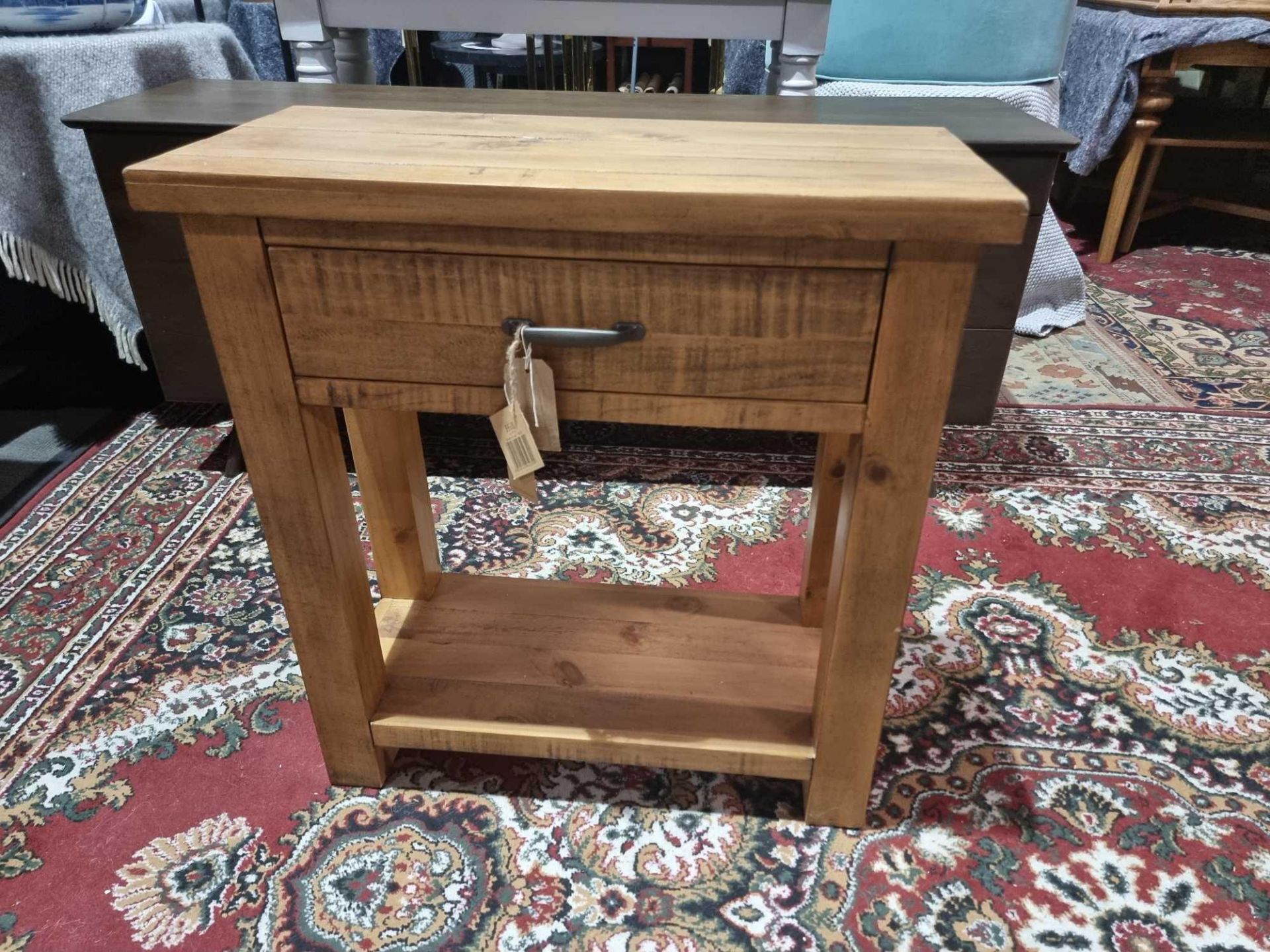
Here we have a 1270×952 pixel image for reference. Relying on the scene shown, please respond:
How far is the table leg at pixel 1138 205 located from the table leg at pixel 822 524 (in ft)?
6.32

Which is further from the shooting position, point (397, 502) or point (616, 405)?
point (397, 502)

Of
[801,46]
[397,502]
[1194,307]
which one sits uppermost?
[801,46]

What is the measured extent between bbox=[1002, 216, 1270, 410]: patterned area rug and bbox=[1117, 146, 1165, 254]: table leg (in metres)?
0.04

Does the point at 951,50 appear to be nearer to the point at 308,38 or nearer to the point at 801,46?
the point at 801,46

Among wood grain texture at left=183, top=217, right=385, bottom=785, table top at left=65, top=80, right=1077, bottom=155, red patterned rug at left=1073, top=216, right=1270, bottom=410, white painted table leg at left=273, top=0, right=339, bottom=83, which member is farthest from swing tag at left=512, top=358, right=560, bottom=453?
red patterned rug at left=1073, top=216, right=1270, bottom=410

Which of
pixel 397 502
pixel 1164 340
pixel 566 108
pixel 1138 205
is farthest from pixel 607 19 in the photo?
pixel 1138 205

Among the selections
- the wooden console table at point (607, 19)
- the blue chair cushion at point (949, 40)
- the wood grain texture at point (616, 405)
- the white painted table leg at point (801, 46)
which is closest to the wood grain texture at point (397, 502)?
the wood grain texture at point (616, 405)

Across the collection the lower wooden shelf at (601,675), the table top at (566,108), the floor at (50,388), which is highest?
the table top at (566,108)

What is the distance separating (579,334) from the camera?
59 centimetres

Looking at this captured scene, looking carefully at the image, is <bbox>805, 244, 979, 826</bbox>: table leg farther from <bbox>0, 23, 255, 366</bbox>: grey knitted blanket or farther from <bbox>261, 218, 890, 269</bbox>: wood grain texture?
<bbox>0, 23, 255, 366</bbox>: grey knitted blanket

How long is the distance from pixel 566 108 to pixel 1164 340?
1.43 m

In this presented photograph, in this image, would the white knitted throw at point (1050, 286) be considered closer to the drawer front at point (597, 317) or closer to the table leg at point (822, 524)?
the table leg at point (822, 524)

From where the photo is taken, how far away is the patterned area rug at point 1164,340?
1636 millimetres

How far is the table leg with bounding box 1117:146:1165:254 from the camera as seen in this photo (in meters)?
2.27
